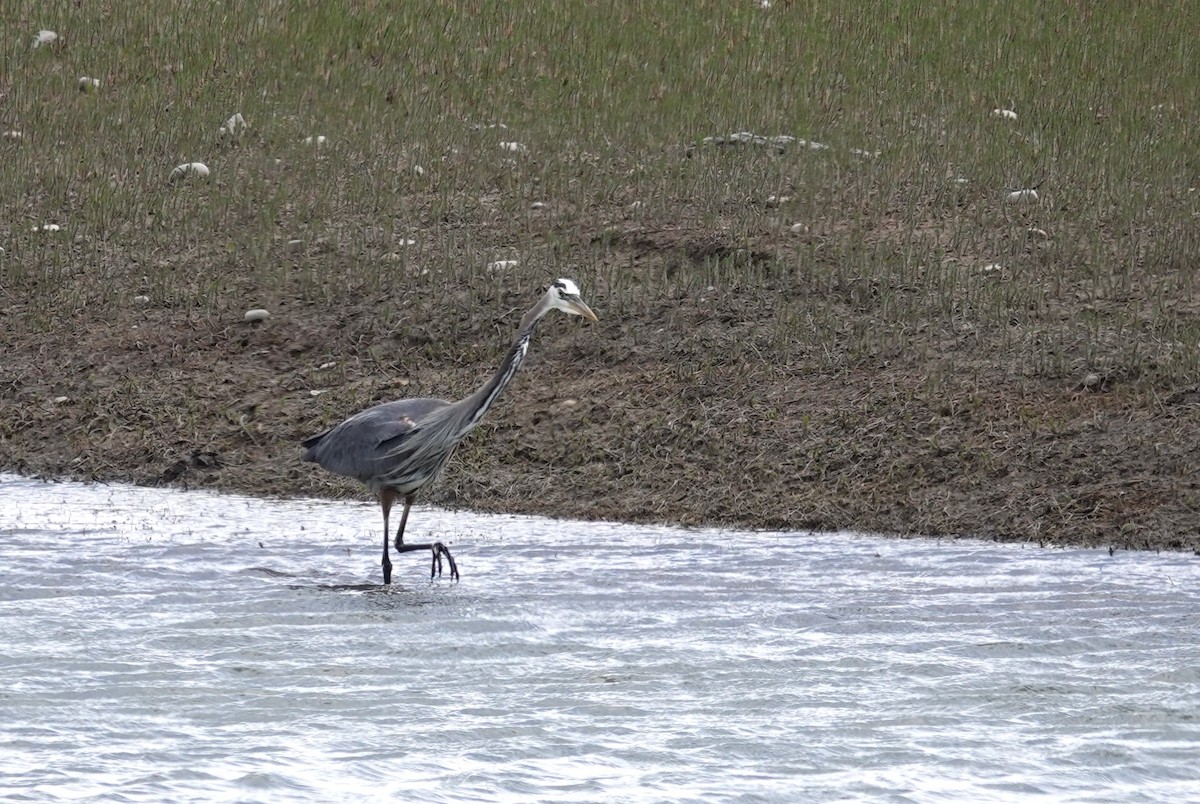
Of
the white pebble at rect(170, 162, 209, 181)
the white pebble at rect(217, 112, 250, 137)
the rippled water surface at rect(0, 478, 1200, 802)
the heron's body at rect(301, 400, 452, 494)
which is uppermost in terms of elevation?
the white pebble at rect(217, 112, 250, 137)

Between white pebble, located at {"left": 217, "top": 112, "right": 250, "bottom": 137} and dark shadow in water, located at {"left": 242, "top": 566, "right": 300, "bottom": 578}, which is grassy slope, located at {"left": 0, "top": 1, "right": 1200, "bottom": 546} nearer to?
white pebble, located at {"left": 217, "top": 112, "right": 250, "bottom": 137}

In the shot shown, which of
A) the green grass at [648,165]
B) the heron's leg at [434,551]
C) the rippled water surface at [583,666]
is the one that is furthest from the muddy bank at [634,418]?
the heron's leg at [434,551]

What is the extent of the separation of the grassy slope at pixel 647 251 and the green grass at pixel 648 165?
41mm

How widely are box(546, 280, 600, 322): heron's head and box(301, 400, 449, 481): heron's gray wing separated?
0.81 metres

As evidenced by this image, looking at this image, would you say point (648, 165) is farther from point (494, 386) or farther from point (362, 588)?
point (362, 588)

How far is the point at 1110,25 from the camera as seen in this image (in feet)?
63.1

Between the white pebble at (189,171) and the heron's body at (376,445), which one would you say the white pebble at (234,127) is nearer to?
the white pebble at (189,171)

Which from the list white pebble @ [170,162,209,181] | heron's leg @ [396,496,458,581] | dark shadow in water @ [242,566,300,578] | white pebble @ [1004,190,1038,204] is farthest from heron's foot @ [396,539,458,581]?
white pebble @ [170,162,209,181]

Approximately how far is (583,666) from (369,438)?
7.75 feet

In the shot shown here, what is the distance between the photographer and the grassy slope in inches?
414

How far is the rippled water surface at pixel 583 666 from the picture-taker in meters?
6.12

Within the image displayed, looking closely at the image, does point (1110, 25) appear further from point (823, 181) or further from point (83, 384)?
point (83, 384)

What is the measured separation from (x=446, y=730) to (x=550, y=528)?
3388 mm

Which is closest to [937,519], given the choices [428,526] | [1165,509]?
[1165,509]
